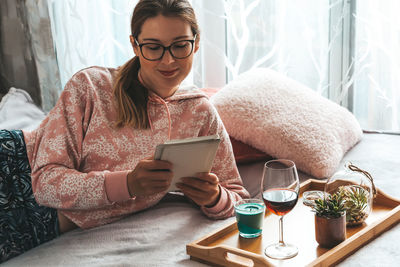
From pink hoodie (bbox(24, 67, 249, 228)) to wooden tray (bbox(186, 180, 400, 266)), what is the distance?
0.22 m

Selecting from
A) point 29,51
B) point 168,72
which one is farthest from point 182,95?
point 29,51

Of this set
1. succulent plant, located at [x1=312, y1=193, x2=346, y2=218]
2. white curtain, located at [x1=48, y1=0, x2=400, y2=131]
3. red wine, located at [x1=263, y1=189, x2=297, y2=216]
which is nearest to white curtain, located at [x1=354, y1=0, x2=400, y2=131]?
white curtain, located at [x1=48, y1=0, x2=400, y2=131]

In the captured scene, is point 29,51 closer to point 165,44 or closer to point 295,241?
point 165,44

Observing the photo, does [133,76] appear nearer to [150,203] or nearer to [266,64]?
[150,203]

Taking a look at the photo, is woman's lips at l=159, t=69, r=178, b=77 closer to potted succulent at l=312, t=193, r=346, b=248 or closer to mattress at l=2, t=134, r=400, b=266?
mattress at l=2, t=134, r=400, b=266

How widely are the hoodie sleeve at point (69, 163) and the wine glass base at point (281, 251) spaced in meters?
0.43

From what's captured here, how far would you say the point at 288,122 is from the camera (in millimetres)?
1684

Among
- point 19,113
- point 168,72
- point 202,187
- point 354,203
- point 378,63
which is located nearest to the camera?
point 354,203

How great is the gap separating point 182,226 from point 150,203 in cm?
17

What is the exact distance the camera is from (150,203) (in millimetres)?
1435

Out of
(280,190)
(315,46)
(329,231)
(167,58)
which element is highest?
(167,58)

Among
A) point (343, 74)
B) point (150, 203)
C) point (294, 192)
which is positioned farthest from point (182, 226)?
point (343, 74)

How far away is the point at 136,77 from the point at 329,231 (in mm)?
756

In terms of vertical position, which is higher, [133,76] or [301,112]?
[133,76]
